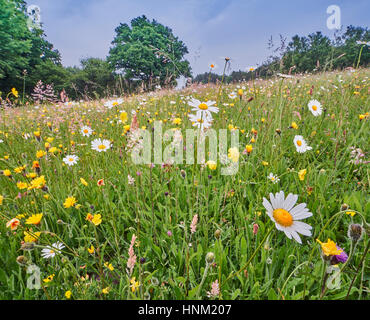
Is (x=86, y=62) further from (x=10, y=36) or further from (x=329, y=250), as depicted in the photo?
(x=329, y=250)

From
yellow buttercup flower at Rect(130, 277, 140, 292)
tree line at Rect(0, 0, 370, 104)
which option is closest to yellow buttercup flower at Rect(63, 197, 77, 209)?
yellow buttercup flower at Rect(130, 277, 140, 292)

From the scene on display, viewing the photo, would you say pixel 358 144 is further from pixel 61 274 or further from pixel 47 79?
pixel 47 79

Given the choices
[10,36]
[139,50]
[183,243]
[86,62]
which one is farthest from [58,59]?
[183,243]

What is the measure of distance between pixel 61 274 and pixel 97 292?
232mm

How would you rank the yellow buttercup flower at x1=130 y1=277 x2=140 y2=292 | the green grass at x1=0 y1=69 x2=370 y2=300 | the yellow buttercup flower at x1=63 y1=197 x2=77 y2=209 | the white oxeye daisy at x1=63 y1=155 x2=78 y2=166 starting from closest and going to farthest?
the yellow buttercup flower at x1=130 y1=277 x2=140 y2=292
the green grass at x1=0 y1=69 x2=370 y2=300
the yellow buttercup flower at x1=63 y1=197 x2=77 y2=209
the white oxeye daisy at x1=63 y1=155 x2=78 y2=166

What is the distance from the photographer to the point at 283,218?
570 mm

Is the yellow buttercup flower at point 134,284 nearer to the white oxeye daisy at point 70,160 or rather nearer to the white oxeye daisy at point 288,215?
the white oxeye daisy at point 288,215

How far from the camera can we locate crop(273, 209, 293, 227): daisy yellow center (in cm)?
A: 57

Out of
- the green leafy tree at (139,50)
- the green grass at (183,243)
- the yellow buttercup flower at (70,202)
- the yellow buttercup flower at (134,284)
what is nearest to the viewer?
the yellow buttercup flower at (134,284)

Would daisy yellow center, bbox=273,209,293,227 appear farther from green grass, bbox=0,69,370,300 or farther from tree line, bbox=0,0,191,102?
tree line, bbox=0,0,191,102

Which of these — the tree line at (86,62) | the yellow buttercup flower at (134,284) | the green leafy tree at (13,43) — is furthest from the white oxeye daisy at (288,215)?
the green leafy tree at (13,43)

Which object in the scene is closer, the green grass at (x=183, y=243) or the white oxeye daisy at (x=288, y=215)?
the white oxeye daisy at (x=288, y=215)

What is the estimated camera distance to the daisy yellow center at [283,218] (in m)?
0.57

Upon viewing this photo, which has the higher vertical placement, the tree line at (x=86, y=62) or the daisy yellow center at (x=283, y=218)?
the tree line at (x=86, y=62)
